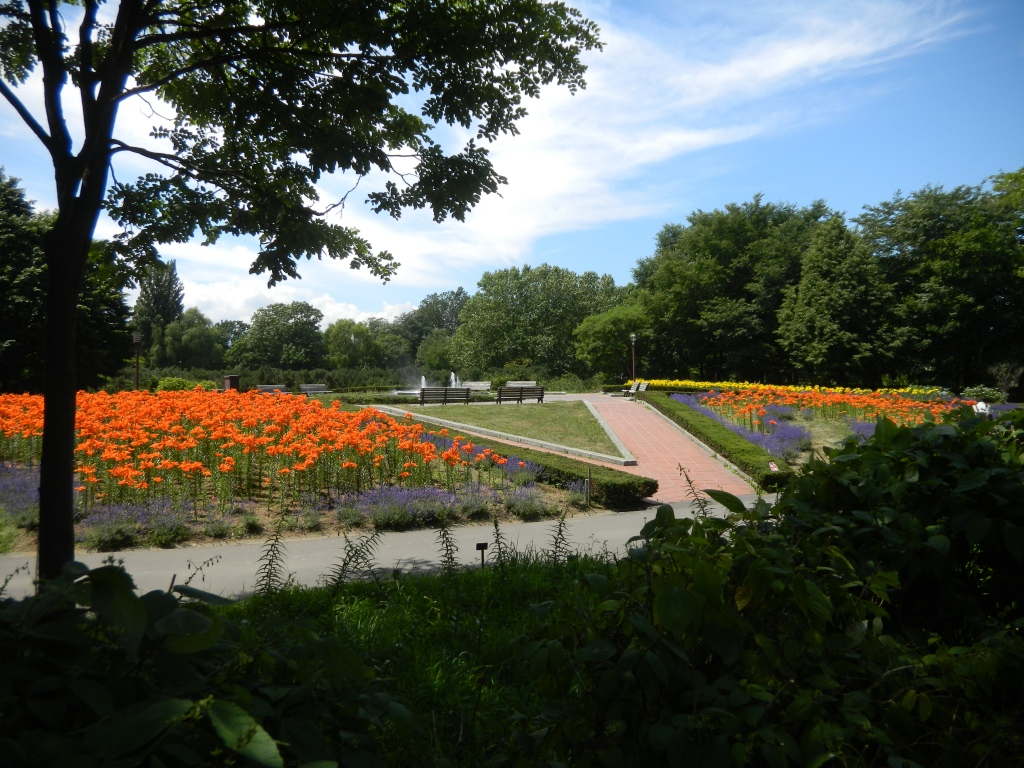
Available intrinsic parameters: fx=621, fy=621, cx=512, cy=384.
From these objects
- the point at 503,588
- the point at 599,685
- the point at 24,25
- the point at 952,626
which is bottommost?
the point at 503,588

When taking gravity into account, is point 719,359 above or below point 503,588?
above

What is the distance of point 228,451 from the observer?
29.8ft

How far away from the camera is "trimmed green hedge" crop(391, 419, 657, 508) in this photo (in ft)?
29.4

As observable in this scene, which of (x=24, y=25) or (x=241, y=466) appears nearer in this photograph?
(x=24, y=25)

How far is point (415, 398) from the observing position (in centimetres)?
2595

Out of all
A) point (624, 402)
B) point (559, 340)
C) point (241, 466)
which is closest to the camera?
point (241, 466)

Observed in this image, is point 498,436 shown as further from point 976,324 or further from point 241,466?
point 976,324

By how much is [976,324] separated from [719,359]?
1387cm

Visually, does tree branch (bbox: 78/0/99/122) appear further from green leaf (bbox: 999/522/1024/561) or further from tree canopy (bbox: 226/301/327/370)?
tree canopy (bbox: 226/301/327/370)

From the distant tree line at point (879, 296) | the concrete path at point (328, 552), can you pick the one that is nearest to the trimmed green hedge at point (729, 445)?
the concrete path at point (328, 552)

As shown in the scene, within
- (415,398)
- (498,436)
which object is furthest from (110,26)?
(415,398)

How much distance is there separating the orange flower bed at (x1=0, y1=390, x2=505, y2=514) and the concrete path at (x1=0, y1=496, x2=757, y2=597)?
3.79ft

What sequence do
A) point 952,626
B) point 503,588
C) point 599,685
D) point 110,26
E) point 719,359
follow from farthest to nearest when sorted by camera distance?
point 719,359, point 110,26, point 503,588, point 952,626, point 599,685

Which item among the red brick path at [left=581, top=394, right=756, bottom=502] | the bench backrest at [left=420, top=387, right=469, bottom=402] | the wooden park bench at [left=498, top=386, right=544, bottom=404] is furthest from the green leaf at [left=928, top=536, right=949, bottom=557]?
the bench backrest at [left=420, top=387, right=469, bottom=402]
